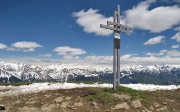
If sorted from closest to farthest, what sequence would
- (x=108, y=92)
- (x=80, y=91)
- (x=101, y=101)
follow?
(x=101, y=101) → (x=108, y=92) → (x=80, y=91)

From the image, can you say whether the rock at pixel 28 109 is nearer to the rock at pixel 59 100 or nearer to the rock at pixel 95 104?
the rock at pixel 59 100

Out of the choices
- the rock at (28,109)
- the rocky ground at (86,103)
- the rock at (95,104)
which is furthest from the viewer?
the rock at (95,104)

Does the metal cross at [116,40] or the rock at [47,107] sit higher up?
the metal cross at [116,40]

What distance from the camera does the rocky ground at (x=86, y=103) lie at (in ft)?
74.3

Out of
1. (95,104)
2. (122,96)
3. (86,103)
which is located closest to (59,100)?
(86,103)

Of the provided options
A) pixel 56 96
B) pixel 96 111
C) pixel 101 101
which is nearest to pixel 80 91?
pixel 56 96

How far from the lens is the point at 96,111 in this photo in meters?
22.2

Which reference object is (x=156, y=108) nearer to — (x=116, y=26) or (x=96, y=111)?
(x=96, y=111)

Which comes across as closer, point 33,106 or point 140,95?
point 33,106

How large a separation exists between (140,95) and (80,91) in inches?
246

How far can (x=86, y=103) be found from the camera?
23.8 metres

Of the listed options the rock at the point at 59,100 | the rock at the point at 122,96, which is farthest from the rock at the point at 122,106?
the rock at the point at 59,100

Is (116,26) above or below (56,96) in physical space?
above

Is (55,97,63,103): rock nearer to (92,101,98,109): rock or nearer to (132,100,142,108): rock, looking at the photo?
(92,101,98,109): rock
